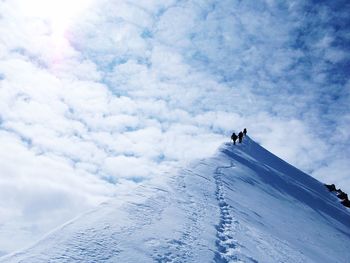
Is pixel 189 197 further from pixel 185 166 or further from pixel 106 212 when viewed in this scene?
pixel 185 166

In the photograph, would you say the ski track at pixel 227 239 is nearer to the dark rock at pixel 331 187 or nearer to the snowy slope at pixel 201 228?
the snowy slope at pixel 201 228

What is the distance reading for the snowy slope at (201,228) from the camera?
24.1 ft

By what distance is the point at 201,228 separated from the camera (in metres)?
9.99

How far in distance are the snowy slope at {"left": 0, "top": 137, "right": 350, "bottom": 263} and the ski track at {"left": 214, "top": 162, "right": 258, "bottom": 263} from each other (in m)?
0.03

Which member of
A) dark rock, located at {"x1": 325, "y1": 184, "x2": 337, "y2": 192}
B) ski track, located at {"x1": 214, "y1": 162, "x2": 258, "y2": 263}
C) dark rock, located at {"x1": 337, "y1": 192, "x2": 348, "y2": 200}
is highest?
dark rock, located at {"x1": 325, "y1": 184, "x2": 337, "y2": 192}

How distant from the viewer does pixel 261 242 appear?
11062 mm

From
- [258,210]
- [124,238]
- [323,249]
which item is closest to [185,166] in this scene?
[258,210]

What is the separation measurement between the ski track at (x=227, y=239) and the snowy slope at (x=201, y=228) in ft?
0.10

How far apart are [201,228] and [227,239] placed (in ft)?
2.41

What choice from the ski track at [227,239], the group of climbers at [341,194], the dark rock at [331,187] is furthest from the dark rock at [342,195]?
the ski track at [227,239]

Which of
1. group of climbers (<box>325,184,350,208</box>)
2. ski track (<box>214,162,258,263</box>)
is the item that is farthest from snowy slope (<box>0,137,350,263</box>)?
group of climbers (<box>325,184,350,208</box>)

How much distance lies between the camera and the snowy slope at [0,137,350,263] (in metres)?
7.36

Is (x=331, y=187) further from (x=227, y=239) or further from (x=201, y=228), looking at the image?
(x=201, y=228)

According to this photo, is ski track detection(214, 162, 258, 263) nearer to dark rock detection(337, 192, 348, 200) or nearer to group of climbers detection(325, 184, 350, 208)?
group of climbers detection(325, 184, 350, 208)
